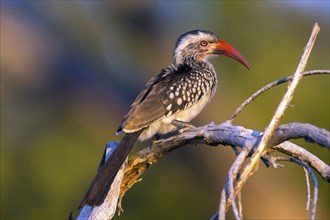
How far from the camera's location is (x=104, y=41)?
1312 cm

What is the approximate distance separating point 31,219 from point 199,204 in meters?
2.29

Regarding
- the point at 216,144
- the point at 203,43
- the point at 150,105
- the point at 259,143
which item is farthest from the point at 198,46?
the point at 259,143

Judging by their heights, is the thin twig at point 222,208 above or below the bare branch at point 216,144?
above

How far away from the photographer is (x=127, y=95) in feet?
34.6

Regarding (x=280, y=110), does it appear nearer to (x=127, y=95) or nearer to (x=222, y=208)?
(x=222, y=208)

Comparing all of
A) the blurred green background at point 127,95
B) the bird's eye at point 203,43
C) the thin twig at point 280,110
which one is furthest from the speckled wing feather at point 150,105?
the blurred green background at point 127,95

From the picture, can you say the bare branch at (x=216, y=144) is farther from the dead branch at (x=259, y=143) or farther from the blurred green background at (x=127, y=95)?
the blurred green background at (x=127, y=95)

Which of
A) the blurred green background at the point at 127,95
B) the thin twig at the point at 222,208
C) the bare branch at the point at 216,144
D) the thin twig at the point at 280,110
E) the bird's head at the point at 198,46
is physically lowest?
the blurred green background at the point at 127,95

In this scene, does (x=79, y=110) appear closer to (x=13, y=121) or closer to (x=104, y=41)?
(x=13, y=121)

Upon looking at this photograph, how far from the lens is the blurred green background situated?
9102 millimetres

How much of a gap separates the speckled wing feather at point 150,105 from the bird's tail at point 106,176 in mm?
96

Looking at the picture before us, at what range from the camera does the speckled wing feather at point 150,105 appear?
413 cm

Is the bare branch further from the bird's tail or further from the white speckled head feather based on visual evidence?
the white speckled head feather

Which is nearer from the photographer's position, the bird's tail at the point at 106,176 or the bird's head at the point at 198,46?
the bird's tail at the point at 106,176
